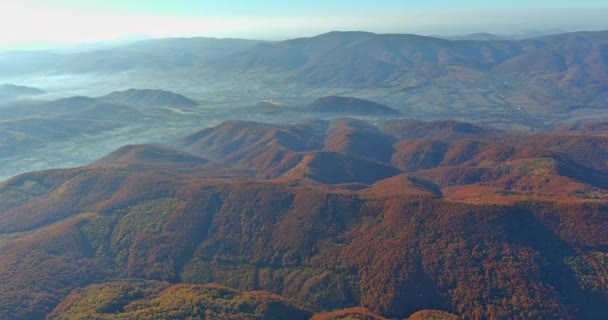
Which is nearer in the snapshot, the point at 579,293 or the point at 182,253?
the point at 579,293

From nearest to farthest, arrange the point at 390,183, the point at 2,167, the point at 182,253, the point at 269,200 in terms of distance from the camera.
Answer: the point at 182,253, the point at 269,200, the point at 390,183, the point at 2,167

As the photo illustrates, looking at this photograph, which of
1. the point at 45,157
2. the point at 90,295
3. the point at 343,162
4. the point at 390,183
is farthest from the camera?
the point at 45,157

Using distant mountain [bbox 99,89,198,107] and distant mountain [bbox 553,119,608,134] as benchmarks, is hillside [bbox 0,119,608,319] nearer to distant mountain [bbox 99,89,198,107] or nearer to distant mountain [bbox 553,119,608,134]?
distant mountain [bbox 553,119,608,134]

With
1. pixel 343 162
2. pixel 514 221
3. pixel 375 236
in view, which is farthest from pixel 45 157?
pixel 514 221

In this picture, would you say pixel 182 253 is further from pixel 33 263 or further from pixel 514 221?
pixel 514 221

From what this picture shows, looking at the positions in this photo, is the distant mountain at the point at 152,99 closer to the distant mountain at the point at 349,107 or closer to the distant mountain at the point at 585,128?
the distant mountain at the point at 349,107

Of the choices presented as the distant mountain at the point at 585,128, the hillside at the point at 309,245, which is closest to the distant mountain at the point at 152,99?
the hillside at the point at 309,245

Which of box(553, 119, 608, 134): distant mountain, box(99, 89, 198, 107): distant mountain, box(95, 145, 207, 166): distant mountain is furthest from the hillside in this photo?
box(99, 89, 198, 107): distant mountain
